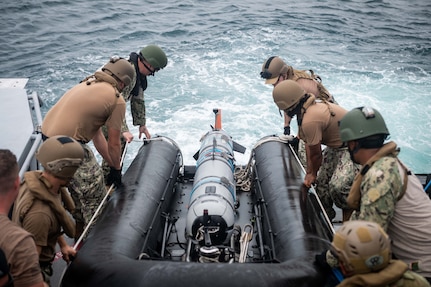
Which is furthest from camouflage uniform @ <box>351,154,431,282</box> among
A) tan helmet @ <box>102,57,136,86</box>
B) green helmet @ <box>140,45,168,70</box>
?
green helmet @ <box>140,45,168,70</box>

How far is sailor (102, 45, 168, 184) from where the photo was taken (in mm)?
4676

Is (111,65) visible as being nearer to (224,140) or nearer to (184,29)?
(224,140)

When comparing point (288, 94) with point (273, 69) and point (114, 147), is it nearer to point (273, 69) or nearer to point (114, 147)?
point (273, 69)

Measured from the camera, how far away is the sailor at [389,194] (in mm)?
2564

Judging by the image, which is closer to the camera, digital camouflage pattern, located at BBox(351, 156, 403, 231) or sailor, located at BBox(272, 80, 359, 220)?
digital camouflage pattern, located at BBox(351, 156, 403, 231)

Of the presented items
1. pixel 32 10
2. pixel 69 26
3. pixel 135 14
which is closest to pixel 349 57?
pixel 135 14

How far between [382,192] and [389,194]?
4 centimetres

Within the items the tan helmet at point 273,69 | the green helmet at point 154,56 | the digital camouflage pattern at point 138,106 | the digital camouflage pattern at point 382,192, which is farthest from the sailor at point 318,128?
the digital camouflage pattern at point 138,106

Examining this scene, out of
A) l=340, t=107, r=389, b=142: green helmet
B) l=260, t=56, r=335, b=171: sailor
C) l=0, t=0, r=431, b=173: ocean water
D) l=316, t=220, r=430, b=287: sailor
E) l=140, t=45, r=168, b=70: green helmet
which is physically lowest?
l=0, t=0, r=431, b=173: ocean water

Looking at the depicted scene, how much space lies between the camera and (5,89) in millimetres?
5508

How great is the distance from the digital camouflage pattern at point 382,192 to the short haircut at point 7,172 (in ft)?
6.46

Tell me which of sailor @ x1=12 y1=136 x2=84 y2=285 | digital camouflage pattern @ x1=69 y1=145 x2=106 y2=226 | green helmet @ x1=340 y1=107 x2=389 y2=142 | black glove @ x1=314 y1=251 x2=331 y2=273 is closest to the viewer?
sailor @ x1=12 y1=136 x2=84 y2=285

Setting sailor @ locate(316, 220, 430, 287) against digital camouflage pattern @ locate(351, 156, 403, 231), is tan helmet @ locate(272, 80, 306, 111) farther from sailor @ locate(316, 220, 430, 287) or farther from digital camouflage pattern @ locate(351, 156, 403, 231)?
sailor @ locate(316, 220, 430, 287)

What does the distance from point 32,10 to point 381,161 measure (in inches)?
577
